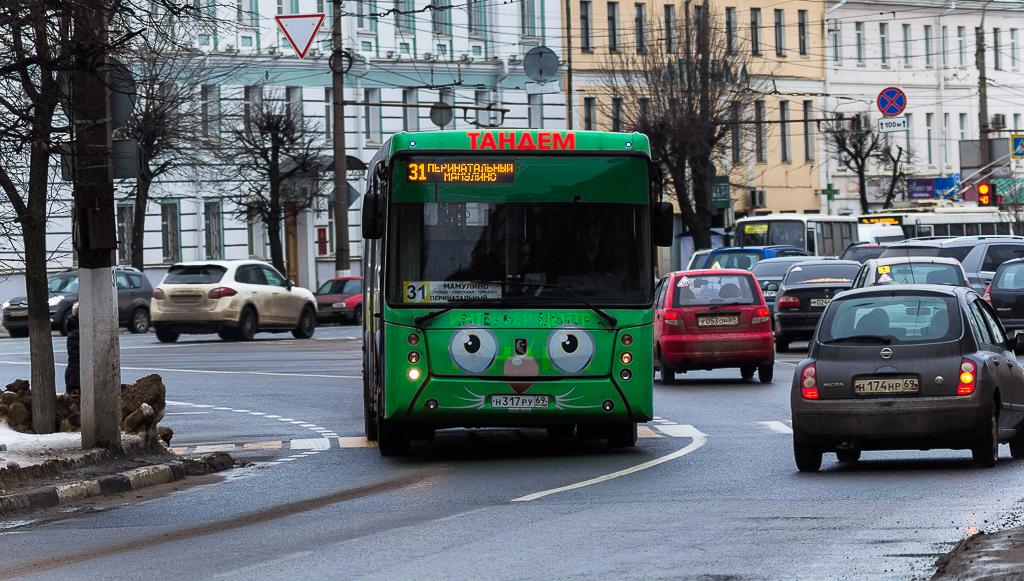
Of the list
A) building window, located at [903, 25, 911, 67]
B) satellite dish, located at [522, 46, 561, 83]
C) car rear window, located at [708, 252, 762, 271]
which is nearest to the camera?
car rear window, located at [708, 252, 762, 271]

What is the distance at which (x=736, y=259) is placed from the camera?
4697cm

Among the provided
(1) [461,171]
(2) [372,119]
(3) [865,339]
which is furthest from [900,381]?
(2) [372,119]

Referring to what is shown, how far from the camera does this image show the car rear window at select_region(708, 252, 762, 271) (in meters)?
46.7

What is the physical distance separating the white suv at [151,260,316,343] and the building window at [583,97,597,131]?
121 ft

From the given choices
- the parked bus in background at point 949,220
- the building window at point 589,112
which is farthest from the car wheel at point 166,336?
the building window at point 589,112

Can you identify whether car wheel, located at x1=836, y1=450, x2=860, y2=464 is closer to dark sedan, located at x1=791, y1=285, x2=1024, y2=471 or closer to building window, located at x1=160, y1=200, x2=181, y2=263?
dark sedan, located at x1=791, y1=285, x2=1024, y2=471

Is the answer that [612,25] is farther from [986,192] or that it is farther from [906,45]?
[986,192]

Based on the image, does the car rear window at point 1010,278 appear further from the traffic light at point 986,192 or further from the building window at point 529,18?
the building window at point 529,18

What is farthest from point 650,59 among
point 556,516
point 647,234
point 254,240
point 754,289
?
point 556,516

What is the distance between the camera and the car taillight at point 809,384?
15852 mm

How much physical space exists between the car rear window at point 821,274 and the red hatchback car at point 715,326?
25.8 feet

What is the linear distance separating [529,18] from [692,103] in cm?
954

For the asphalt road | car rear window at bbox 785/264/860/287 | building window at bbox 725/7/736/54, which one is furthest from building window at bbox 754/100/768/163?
the asphalt road

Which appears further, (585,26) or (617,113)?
(585,26)
